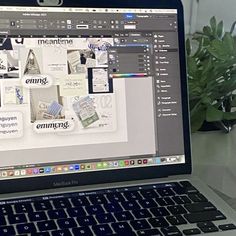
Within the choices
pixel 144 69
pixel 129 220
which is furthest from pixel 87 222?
pixel 144 69

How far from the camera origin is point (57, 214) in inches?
26.8

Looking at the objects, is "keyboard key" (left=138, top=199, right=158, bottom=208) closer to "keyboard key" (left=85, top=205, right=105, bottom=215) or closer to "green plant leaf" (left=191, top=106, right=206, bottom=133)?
"keyboard key" (left=85, top=205, right=105, bottom=215)

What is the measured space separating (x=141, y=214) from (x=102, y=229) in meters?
0.07

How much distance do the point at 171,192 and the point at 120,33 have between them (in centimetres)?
25

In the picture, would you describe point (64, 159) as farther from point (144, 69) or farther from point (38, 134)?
point (144, 69)

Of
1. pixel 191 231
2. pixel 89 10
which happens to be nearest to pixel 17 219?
pixel 191 231

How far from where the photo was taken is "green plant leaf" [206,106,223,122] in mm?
864

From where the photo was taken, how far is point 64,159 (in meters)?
0.76

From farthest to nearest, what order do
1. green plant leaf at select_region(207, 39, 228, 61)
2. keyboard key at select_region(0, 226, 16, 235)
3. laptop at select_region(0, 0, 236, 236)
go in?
1. green plant leaf at select_region(207, 39, 228, 61)
2. laptop at select_region(0, 0, 236, 236)
3. keyboard key at select_region(0, 226, 16, 235)

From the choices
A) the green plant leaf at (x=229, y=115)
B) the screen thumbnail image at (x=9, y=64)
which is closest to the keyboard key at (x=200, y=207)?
the green plant leaf at (x=229, y=115)

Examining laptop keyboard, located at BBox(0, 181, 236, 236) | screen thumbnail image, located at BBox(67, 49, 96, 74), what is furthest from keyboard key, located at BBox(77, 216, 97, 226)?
screen thumbnail image, located at BBox(67, 49, 96, 74)

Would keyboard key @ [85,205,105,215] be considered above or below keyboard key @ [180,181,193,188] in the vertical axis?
below

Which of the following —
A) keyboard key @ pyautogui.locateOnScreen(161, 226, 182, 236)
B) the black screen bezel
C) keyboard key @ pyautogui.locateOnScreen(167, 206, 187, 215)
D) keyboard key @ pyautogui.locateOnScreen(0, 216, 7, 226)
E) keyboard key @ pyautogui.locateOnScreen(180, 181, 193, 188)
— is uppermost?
the black screen bezel

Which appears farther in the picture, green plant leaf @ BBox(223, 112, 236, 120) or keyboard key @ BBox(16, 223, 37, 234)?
green plant leaf @ BBox(223, 112, 236, 120)
